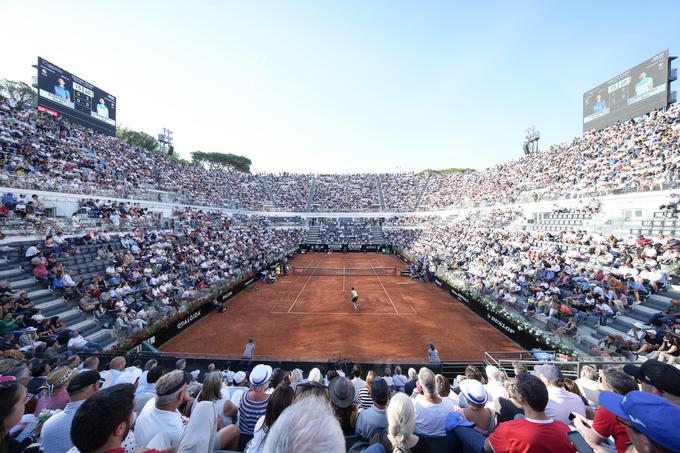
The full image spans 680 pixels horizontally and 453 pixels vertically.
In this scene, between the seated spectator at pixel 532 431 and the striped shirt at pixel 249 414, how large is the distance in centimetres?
271

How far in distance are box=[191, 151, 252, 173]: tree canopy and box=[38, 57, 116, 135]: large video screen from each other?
145ft

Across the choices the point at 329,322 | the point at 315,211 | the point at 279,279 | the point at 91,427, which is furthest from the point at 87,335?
the point at 315,211

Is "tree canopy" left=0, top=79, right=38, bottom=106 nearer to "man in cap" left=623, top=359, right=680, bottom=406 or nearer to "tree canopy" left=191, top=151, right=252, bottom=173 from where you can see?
"tree canopy" left=191, top=151, right=252, bottom=173

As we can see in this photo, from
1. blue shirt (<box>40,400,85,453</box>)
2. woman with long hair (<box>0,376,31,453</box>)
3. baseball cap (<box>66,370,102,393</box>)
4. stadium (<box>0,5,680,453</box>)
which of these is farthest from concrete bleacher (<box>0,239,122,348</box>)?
woman with long hair (<box>0,376,31,453</box>)

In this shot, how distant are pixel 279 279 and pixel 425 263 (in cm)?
1465

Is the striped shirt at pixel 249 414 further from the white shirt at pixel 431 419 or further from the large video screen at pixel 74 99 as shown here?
the large video screen at pixel 74 99

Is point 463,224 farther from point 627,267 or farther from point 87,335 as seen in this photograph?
point 87,335

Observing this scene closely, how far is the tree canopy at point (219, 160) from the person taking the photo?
258ft

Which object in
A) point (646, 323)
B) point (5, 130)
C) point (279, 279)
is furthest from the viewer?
point (279, 279)

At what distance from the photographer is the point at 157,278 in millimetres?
15742

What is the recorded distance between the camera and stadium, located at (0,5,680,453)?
2623mm

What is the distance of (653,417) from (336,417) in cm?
216

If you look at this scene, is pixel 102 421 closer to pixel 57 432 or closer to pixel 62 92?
pixel 57 432

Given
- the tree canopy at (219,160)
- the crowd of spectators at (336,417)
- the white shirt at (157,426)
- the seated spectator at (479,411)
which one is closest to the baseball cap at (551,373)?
the crowd of spectators at (336,417)
